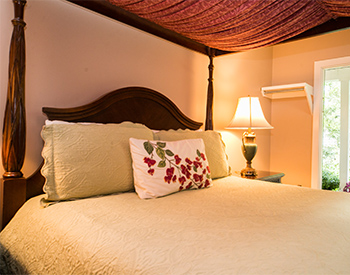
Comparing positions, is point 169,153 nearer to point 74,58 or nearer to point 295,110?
point 74,58

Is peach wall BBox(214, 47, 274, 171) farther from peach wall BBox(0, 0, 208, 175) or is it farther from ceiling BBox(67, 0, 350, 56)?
ceiling BBox(67, 0, 350, 56)

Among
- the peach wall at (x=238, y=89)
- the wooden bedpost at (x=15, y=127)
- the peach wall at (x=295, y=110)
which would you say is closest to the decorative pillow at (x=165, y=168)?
the wooden bedpost at (x=15, y=127)

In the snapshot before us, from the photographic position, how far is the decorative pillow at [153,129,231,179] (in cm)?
173

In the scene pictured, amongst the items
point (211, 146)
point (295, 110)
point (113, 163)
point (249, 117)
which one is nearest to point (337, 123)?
point (295, 110)

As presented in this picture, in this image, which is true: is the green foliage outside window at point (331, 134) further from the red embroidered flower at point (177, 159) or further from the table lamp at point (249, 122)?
the red embroidered flower at point (177, 159)

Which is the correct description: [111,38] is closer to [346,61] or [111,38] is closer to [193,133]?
[193,133]

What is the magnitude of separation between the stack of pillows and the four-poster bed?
16mm

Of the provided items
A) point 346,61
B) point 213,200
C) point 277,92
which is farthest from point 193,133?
point 346,61

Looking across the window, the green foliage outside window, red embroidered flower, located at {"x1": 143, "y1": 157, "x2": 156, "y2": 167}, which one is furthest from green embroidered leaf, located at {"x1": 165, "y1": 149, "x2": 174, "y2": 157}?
the green foliage outside window

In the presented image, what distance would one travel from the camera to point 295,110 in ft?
11.1

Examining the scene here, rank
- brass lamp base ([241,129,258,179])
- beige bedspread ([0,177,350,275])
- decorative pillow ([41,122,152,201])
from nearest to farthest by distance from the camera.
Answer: beige bedspread ([0,177,350,275]) < decorative pillow ([41,122,152,201]) < brass lamp base ([241,129,258,179])

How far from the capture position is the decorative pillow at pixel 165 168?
1.33 meters

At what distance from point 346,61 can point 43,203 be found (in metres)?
3.32

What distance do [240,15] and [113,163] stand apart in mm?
1117
